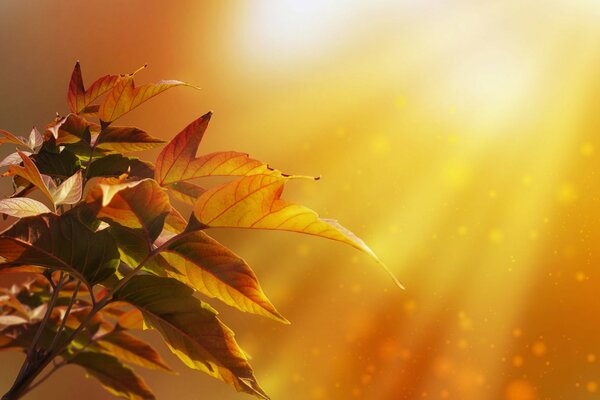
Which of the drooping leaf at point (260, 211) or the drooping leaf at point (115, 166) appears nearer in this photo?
the drooping leaf at point (260, 211)

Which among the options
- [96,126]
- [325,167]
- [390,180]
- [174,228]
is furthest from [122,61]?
[174,228]

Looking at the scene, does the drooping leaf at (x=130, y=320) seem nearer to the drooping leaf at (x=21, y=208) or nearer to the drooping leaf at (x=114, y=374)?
the drooping leaf at (x=114, y=374)

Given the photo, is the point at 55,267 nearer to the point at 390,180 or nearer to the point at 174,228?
the point at 174,228

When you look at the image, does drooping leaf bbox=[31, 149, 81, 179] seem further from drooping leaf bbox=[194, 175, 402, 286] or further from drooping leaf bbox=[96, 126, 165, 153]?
drooping leaf bbox=[194, 175, 402, 286]

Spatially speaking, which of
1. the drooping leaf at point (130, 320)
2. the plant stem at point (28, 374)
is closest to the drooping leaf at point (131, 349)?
the drooping leaf at point (130, 320)

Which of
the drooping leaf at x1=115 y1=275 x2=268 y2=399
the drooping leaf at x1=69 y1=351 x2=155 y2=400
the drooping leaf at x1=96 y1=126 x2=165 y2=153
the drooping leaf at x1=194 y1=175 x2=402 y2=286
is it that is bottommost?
the drooping leaf at x1=69 y1=351 x2=155 y2=400

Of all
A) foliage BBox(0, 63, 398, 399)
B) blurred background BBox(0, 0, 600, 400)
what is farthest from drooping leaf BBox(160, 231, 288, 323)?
blurred background BBox(0, 0, 600, 400)
